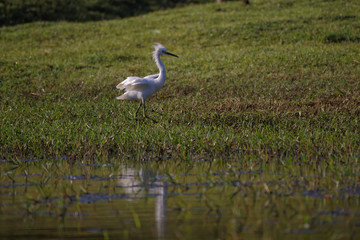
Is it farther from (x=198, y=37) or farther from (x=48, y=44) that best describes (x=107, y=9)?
(x=198, y=37)

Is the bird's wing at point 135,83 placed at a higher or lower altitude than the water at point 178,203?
higher

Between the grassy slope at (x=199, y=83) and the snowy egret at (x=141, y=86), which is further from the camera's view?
the snowy egret at (x=141, y=86)

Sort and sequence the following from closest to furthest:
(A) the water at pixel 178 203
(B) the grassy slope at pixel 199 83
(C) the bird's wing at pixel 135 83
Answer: (A) the water at pixel 178 203 → (B) the grassy slope at pixel 199 83 → (C) the bird's wing at pixel 135 83

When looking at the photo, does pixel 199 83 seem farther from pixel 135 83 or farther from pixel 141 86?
pixel 135 83

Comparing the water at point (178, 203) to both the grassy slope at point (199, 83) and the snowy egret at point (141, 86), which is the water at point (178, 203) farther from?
the snowy egret at point (141, 86)

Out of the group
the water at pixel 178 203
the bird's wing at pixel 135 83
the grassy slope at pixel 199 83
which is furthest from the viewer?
the bird's wing at pixel 135 83

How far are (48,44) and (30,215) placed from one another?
16742 millimetres

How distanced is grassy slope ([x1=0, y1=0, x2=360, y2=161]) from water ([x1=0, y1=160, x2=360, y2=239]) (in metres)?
0.88

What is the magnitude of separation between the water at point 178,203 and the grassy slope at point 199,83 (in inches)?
34.6

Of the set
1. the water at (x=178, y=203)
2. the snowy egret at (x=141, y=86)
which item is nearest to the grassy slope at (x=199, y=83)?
the snowy egret at (x=141, y=86)

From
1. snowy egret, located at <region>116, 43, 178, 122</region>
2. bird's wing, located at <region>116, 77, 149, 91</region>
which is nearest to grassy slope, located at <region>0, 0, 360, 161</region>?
snowy egret, located at <region>116, 43, 178, 122</region>

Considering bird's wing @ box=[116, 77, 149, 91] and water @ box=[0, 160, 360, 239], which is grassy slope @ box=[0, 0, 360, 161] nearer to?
bird's wing @ box=[116, 77, 149, 91]

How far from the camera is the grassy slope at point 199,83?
26.1 ft

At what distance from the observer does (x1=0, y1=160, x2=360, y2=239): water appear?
4.46 meters
